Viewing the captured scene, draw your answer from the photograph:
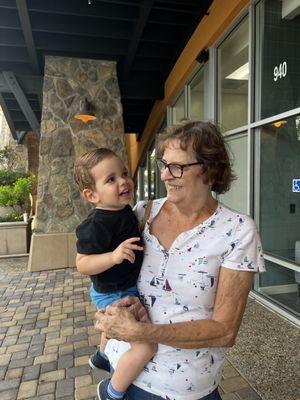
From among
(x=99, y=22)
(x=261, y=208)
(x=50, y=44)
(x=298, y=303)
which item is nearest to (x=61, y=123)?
(x=50, y=44)

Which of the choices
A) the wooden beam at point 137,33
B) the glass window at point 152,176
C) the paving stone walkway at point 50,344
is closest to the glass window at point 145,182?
the glass window at point 152,176

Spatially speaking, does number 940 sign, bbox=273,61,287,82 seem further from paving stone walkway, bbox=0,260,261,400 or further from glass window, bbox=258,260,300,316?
paving stone walkway, bbox=0,260,261,400

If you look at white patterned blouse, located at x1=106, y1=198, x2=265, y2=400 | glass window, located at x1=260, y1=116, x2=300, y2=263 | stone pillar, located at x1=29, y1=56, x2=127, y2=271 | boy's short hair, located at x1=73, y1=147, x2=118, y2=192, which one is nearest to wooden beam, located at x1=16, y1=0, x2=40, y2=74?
stone pillar, located at x1=29, y1=56, x2=127, y2=271

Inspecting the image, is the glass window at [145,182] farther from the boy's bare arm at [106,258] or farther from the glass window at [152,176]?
the boy's bare arm at [106,258]

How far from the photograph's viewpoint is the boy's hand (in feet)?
3.81

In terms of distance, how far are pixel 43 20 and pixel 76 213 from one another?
3074 millimetres

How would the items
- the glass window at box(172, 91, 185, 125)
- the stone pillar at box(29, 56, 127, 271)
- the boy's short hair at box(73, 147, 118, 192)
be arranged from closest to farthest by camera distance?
the boy's short hair at box(73, 147, 118, 192) → the stone pillar at box(29, 56, 127, 271) → the glass window at box(172, 91, 185, 125)

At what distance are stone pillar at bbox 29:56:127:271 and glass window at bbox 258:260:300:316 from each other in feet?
10.6

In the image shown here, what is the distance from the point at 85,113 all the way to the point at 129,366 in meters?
4.92

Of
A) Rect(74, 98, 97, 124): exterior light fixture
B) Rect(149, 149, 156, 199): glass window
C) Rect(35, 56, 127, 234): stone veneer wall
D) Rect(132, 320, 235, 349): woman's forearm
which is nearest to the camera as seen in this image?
Rect(132, 320, 235, 349): woman's forearm

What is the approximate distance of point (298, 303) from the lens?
11.3 ft

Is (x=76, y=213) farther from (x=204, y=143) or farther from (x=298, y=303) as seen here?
(x=204, y=143)

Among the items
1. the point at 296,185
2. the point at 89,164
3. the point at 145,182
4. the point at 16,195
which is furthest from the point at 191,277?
the point at 145,182

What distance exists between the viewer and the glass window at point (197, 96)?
5625 millimetres
